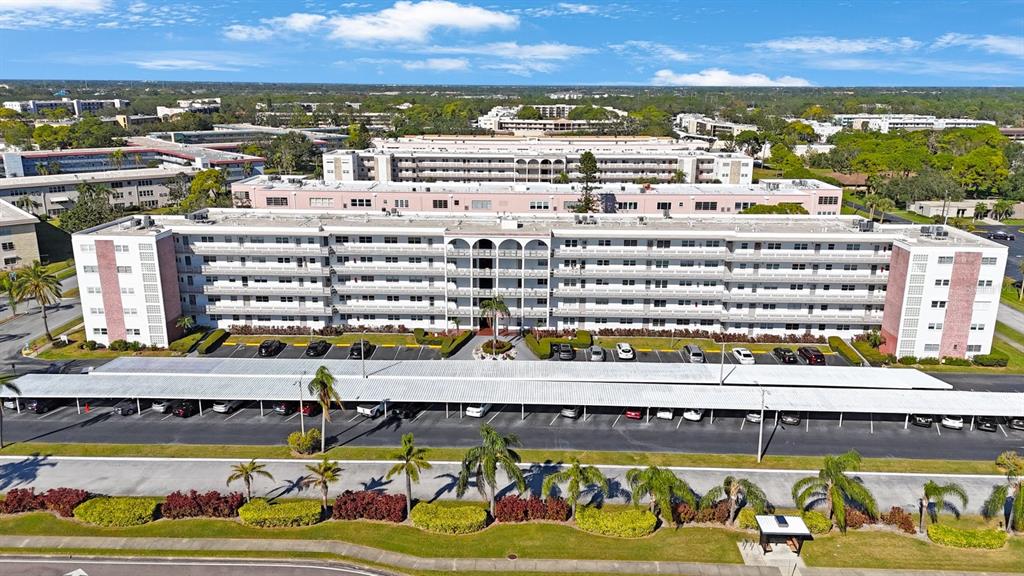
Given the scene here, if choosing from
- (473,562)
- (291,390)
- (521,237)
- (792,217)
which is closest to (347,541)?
(473,562)

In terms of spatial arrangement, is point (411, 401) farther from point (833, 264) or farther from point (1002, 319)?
point (1002, 319)

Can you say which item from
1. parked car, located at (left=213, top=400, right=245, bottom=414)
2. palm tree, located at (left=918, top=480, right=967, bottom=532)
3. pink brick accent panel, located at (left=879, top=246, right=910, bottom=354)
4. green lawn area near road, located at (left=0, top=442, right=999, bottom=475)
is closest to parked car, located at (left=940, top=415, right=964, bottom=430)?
green lawn area near road, located at (left=0, top=442, right=999, bottom=475)

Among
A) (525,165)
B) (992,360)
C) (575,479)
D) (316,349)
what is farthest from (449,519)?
(525,165)

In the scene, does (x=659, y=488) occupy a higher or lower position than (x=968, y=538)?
higher

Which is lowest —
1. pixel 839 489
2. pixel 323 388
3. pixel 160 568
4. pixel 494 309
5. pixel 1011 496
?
pixel 160 568

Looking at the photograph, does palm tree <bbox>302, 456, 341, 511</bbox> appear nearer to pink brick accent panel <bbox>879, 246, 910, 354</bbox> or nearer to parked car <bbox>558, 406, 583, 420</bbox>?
parked car <bbox>558, 406, 583, 420</bbox>

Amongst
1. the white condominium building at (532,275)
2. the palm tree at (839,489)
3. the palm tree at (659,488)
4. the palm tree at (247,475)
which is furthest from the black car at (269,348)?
the palm tree at (839,489)

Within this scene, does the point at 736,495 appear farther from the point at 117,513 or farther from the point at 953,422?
the point at 117,513
